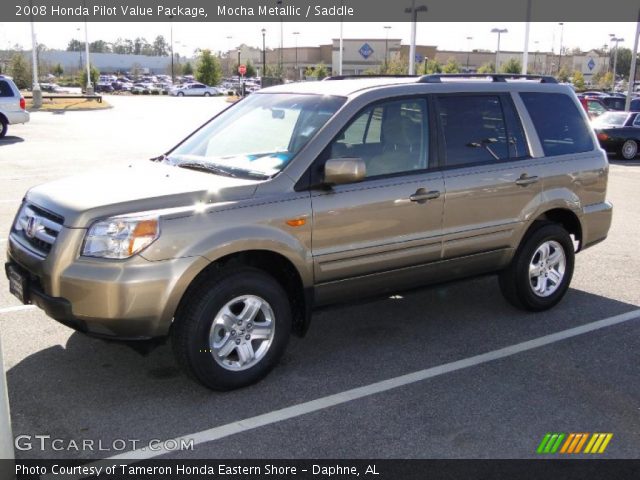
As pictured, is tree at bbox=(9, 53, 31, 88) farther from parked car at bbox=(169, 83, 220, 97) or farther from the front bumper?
the front bumper

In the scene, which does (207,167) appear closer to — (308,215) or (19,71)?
(308,215)

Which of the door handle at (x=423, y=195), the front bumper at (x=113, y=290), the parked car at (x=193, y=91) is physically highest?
the door handle at (x=423, y=195)

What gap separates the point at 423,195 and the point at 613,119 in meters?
16.7

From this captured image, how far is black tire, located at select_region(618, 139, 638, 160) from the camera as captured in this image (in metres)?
18.8

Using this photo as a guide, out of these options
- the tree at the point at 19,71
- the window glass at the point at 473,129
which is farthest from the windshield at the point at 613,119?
the tree at the point at 19,71

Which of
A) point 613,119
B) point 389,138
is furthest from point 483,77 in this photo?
point 613,119

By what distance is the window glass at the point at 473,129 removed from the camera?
511 centimetres

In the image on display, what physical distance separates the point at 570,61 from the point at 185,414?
125 meters

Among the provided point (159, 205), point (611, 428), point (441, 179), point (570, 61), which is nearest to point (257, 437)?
point (159, 205)

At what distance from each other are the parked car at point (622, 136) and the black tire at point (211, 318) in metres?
16.9

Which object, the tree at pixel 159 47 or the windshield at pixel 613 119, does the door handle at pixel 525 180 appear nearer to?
the windshield at pixel 613 119

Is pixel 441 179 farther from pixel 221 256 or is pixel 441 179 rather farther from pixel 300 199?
pixel 221 256

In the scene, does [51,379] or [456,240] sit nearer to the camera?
[51,379]

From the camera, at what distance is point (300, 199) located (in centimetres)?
430
